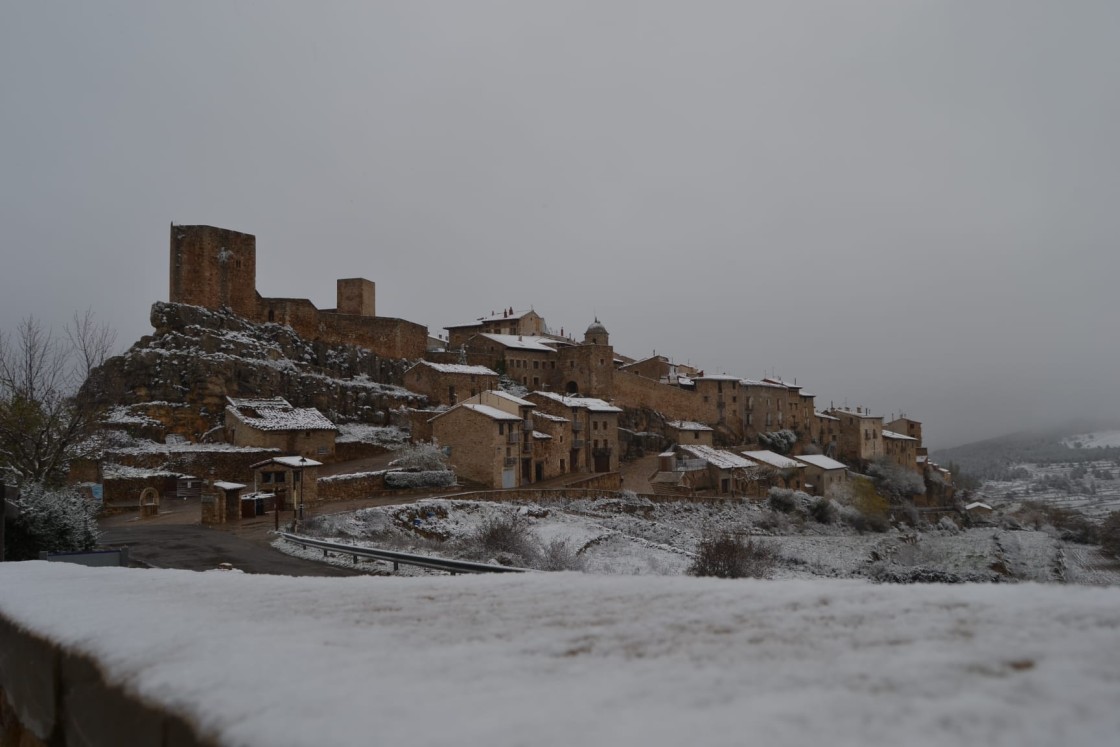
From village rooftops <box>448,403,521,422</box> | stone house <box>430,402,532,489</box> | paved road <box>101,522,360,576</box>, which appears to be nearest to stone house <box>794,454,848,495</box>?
stone house <box>430,402,532,489</box>

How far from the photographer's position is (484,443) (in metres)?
35.8

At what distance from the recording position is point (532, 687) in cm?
173

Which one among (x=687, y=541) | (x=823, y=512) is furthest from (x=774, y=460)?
(x=687, y=541)

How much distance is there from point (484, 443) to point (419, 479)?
4.58 meters

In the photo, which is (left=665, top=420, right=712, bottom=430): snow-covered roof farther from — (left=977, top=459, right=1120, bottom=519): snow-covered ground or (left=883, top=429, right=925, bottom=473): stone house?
(left=977, top=459, right=1120, bottom=519): snow-covered ground

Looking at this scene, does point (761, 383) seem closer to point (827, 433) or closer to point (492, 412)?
point (827, 433)

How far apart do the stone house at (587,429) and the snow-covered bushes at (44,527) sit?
112 ft

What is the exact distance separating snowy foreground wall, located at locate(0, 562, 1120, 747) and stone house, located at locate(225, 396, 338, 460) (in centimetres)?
3618

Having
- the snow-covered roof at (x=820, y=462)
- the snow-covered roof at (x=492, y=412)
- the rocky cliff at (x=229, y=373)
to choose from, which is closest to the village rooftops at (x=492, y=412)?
the snow-covered roof at (x=492, y=412)

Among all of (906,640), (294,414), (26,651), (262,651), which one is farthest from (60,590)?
(294,414)

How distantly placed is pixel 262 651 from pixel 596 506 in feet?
113

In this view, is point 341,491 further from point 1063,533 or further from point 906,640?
point 1063,533

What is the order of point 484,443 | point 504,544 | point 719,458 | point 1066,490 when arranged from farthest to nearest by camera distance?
point 1066,490
point 719,458
point 484,443
point 504,544

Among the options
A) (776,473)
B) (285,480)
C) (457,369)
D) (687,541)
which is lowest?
(687,541)
